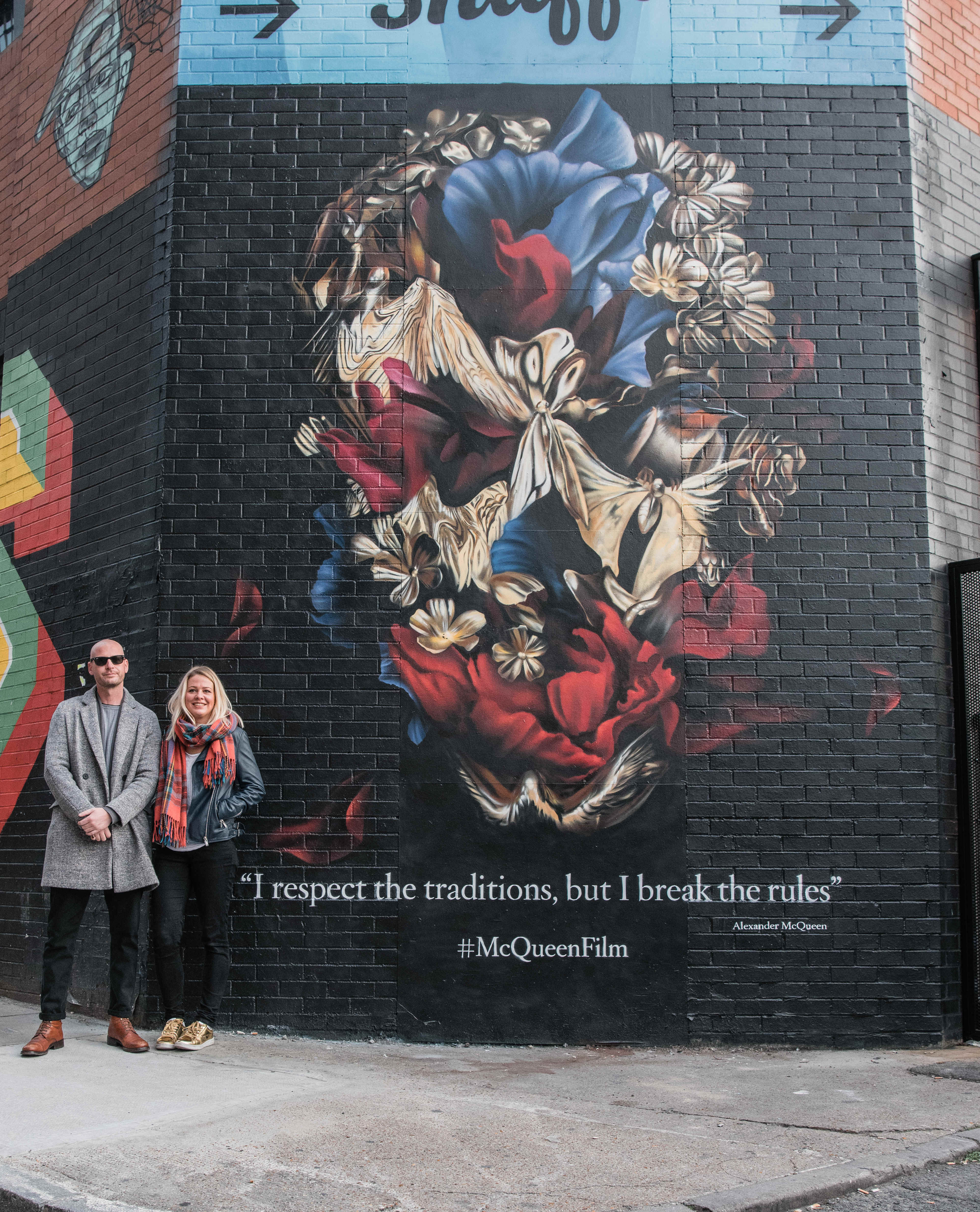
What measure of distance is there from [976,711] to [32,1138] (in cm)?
564

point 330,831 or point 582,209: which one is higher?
point 582,209

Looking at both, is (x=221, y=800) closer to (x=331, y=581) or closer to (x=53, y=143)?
(x=331, y=581)

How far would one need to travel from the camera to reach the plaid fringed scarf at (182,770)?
20.3ft

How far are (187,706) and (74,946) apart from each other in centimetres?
143

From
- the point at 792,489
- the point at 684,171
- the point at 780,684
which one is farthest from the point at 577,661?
the point at 684,171

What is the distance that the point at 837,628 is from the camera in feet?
22.7

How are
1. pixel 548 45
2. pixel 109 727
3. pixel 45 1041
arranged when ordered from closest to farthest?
pixel 45 1041, pixel 109 727, pixel 548 45

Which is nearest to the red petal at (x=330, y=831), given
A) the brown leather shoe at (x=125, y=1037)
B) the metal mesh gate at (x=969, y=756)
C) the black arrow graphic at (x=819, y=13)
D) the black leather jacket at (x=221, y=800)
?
the black leather jacket at (x=221, y=800)

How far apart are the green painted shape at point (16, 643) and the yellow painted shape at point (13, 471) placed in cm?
23

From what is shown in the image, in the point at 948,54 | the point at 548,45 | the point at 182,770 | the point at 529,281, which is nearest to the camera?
the point at 182,770

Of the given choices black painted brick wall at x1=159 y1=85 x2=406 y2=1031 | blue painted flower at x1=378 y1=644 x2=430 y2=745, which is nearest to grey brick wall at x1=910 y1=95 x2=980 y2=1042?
blue painted flower at x1=378 y1=644 x2=430 y2=745

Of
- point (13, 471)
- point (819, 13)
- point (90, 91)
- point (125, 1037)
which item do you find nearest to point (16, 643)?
point (13, 471)

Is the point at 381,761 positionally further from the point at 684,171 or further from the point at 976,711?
the point at 684,171

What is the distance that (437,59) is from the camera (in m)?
7.27
